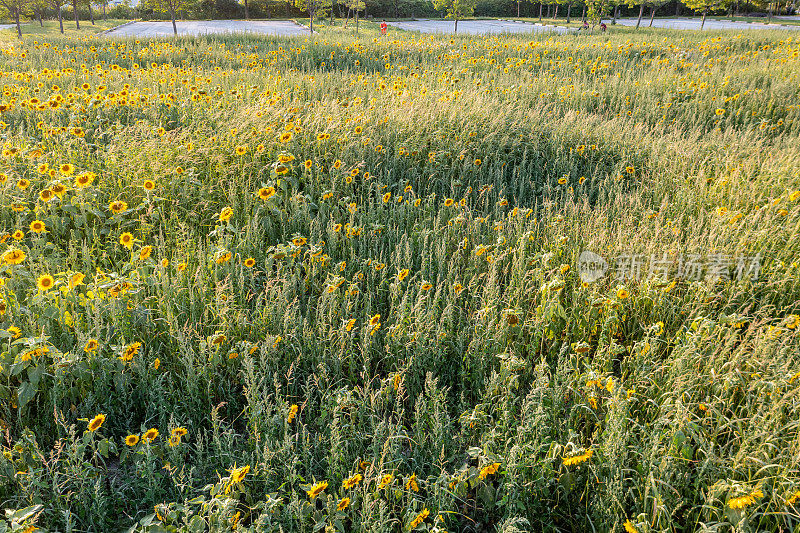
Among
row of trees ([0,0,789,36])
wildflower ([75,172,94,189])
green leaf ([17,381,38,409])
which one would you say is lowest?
green leaf ([17,381,38,409])

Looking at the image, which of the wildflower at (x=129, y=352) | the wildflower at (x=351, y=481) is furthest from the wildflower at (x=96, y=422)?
the wildflower at (x=351, y=481)

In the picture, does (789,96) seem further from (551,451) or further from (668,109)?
(551,451)

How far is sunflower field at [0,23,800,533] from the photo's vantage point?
179cm

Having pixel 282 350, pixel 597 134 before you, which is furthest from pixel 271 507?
pixel 597 134

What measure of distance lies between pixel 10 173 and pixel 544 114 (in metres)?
5.66

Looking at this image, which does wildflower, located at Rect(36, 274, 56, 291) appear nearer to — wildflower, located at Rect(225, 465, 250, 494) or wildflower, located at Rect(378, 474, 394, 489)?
wildflower, located at Rect(225, 465, 250, 494)

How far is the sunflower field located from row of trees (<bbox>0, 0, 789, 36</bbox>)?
2234 cm

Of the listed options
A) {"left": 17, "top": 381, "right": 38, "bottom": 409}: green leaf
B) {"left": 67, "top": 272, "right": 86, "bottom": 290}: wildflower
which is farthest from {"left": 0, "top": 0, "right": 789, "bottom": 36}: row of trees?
{"left": 17, "top": 381, "right": 38, "bottom": 409}: green leaf

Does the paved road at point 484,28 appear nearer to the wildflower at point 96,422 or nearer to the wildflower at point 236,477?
the wildflower at point 96,422

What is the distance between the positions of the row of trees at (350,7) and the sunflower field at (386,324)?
22345 millimetres

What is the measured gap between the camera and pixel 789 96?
23.5 feet

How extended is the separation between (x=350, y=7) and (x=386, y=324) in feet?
99.9

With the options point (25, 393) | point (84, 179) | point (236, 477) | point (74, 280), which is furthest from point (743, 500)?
point (84, 179)

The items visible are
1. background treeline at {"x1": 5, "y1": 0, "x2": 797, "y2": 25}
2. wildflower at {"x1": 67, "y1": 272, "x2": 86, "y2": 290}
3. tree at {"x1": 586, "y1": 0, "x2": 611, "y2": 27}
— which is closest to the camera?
wildflower at {"x1": 67, "y1": 272, "x2": 86, "y2": 290}
